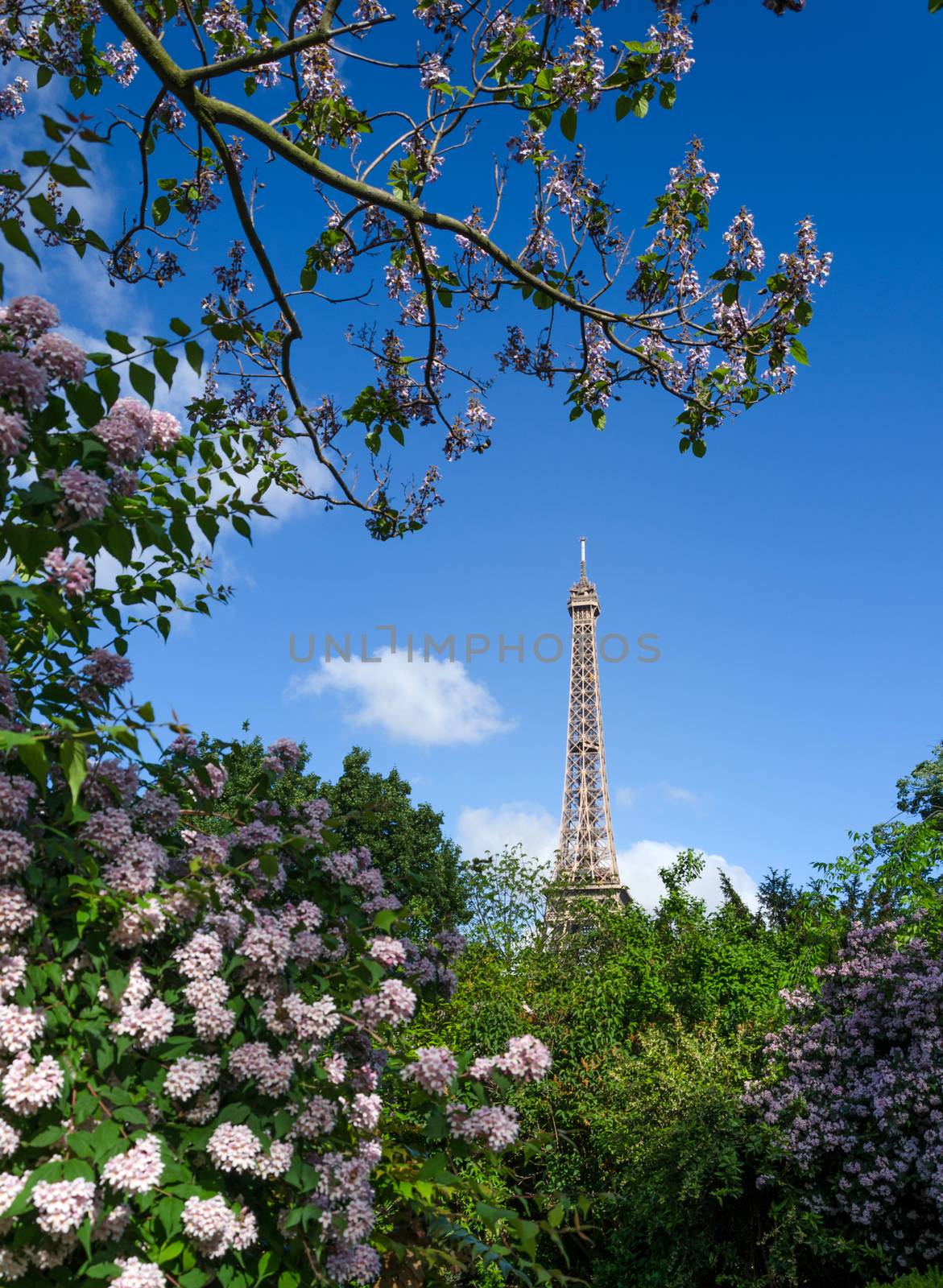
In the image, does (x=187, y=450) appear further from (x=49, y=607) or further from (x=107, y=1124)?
(x=107, y=1124)

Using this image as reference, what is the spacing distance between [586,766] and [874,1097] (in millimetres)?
33739

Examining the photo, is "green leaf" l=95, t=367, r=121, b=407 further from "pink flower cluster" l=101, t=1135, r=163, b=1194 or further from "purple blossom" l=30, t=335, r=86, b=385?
"pink flower cluster" l=101, t=1135, r=163, b=1194

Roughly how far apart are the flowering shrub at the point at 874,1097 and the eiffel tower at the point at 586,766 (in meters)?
29.2

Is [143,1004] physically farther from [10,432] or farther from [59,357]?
[59,357]

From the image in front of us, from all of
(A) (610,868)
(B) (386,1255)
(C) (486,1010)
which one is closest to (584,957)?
(C) (486,1010)

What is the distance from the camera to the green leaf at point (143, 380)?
8.93ft

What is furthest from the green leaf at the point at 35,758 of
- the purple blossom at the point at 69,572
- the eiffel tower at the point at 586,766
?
the eiffel tower at the point at 586,766

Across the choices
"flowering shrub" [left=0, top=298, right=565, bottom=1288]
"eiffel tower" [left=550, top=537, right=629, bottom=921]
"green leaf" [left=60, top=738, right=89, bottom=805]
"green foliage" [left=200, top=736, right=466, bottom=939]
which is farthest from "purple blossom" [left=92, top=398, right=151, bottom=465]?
"eiffel tower" [left=550, top=537, right=629, bottom=921]

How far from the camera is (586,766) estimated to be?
1580 inches

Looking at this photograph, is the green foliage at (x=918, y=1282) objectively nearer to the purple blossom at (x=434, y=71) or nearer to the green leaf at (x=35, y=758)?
the green leaf at (x=35, y=758)

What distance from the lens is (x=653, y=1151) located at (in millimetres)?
7922

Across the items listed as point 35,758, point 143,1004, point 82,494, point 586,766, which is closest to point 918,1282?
point 143,1004

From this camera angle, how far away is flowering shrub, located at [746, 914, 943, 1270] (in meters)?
6.37

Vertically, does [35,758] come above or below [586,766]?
below
